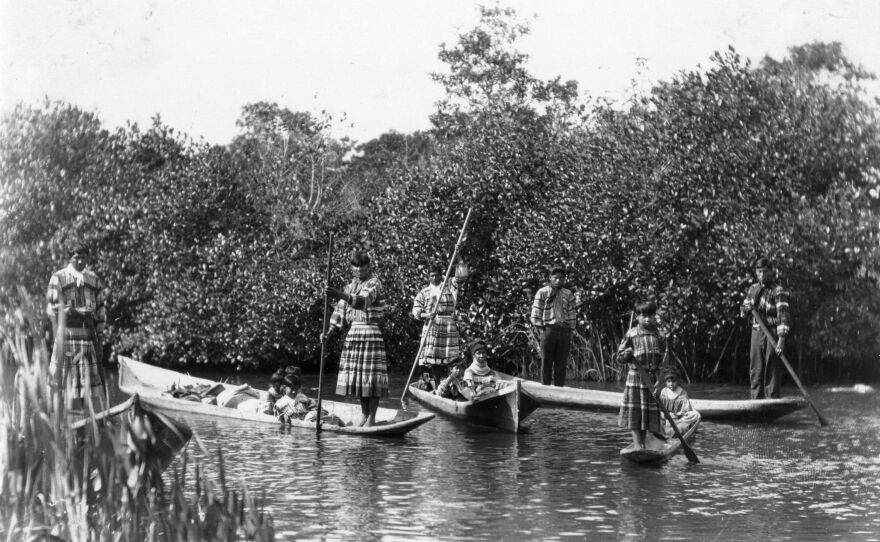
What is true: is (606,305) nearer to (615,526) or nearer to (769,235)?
(769,235)

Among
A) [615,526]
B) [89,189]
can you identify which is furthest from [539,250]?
[615,526]

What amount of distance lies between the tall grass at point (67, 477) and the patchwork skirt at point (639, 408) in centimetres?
557

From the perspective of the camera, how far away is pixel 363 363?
1257cm

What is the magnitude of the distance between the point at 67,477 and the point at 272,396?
28.1ft

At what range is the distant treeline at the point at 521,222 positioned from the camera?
2070cm

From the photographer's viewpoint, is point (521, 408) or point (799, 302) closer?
point (521, 408)

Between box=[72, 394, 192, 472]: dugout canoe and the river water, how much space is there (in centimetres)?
77

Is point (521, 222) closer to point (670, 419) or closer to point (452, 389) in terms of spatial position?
point (452, 389)

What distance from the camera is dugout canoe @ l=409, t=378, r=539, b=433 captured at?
13.5 meters

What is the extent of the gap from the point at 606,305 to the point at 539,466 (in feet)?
41.2

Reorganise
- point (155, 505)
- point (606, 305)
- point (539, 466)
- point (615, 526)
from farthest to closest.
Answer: point (606, 305) → point (539, 466) → point (615, 526) → point (155, 505)

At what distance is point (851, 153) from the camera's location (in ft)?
68.0

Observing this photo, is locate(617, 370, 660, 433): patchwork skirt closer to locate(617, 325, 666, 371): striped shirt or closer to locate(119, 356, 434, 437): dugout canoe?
locate(617, 325, 666, 371): striped shirt

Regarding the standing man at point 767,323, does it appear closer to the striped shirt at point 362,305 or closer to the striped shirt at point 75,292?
the striped shirt at point 362,305
